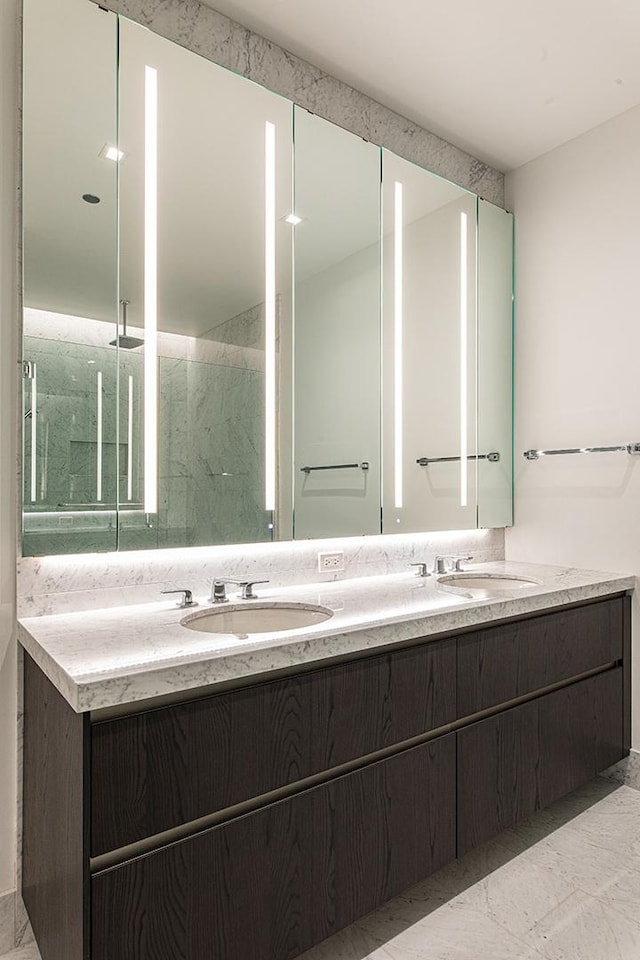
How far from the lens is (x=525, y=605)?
1865 mm

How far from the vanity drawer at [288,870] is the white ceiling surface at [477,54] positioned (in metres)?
2.14

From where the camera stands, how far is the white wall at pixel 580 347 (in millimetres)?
2320

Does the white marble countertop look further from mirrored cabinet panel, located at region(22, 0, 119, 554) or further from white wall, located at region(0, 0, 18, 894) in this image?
mirrored cabinet panel, located at region(22, 0, 119, 554)

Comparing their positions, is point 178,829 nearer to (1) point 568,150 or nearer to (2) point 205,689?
(2) point 205,689

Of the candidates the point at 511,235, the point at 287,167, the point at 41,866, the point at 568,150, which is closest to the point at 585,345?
Result: the point at 511,235

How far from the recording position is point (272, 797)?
1.31 m

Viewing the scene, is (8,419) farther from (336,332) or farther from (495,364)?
(495,364)

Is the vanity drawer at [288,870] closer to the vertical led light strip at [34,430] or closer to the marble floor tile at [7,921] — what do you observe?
the marble floor tile at [7,921]

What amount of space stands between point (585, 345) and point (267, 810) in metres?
2.07

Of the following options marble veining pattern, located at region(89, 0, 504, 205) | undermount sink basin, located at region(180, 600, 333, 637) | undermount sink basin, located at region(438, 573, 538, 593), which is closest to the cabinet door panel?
undermount sink basin, located at region(438, 573, 538, 593)

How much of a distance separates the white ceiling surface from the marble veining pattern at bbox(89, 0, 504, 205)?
0.12 ft

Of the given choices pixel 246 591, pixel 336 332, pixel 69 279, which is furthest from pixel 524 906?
pixel 69 279

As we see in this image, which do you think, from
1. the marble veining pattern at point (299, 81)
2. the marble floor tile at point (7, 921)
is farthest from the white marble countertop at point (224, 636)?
the marble veining pattern at point (299, 81)

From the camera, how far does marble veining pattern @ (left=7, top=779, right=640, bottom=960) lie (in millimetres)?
1525
